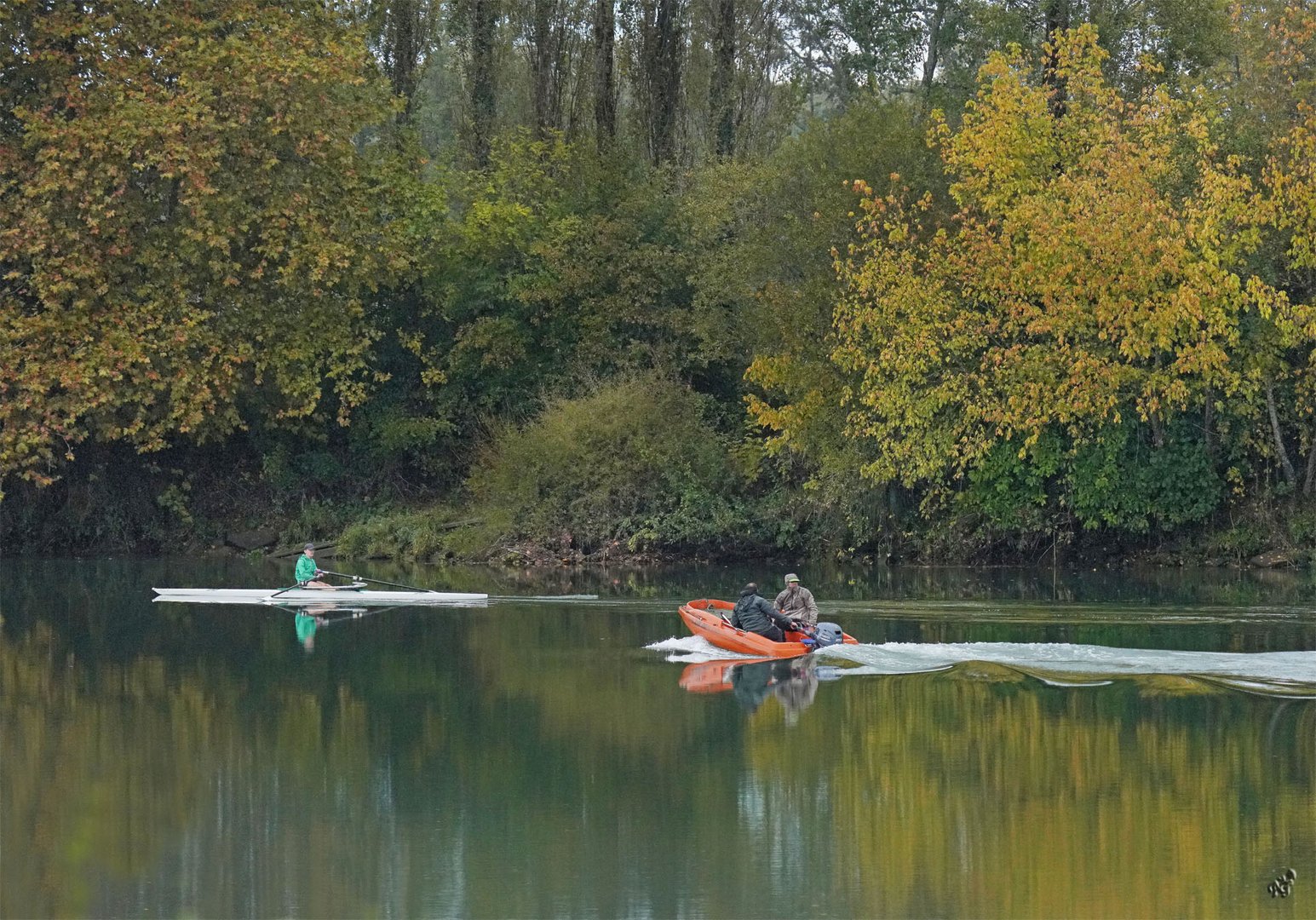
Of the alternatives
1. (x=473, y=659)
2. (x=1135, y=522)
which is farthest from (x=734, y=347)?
(x=473, y=659)

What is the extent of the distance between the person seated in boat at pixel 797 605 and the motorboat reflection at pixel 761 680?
0.68 meters

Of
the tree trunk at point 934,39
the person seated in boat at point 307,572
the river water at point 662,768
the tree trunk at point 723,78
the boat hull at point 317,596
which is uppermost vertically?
the tree trunk at point 934,39

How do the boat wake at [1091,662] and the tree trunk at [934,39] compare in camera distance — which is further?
the tree trunk at [934,39]

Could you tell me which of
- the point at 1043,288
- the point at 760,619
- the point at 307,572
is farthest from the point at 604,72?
the point at 760,619

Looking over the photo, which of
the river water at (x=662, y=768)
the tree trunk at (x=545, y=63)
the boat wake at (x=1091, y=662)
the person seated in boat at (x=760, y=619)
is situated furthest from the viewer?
the tree trunk at (x=545, y=63)

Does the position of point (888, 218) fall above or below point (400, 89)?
below

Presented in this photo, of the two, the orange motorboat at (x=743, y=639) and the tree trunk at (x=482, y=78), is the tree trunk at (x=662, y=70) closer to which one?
the tree trunk at (x=482, y=78)

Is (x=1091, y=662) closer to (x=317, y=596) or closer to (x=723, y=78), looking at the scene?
(x=317, y=596)

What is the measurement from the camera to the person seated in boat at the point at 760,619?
23.1 m

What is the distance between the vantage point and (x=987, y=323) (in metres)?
33.8

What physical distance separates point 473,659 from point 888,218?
16592 millimetres

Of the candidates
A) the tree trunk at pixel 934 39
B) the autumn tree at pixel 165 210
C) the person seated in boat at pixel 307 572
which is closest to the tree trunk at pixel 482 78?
the autumn tree at pixel 165 210

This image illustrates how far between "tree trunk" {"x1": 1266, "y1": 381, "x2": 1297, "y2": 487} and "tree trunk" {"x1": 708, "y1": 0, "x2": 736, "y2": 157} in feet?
55.7

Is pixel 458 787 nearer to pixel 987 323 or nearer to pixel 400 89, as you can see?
pixel 987 323
